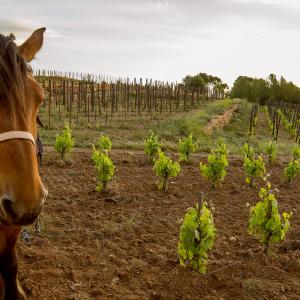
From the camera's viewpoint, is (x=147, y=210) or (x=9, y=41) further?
(x=147, y=210)

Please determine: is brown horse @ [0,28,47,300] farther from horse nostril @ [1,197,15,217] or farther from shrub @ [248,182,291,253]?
shrub @ [248,182,291,253]

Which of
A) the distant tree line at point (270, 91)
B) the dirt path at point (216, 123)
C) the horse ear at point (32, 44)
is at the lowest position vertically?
the dirt path at point (216, 123)

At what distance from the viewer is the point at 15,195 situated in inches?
82.0

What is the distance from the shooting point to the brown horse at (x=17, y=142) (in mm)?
2104

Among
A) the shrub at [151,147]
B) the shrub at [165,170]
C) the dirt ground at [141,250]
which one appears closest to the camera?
the dirt ground at [141,250]

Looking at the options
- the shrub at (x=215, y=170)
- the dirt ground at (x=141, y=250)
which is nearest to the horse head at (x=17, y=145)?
the dirt ground at (x=141, y=250)

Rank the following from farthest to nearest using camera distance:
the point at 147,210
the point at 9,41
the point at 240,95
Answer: the point at 240,95, the point at 147,210, the point at 9,41

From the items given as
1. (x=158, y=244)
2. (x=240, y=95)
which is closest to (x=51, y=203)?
(x=158, y=244)

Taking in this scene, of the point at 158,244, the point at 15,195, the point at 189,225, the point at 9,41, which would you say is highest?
the point at 9,41

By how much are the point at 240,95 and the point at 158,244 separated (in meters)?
56.9

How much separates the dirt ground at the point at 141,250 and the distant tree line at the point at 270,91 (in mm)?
45884

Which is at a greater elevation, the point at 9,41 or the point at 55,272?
the point at 9,41

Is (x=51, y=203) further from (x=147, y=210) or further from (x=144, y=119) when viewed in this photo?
(x=144, y=119)

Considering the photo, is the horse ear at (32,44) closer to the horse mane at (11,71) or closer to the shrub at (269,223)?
the horse mane at (11,71)
